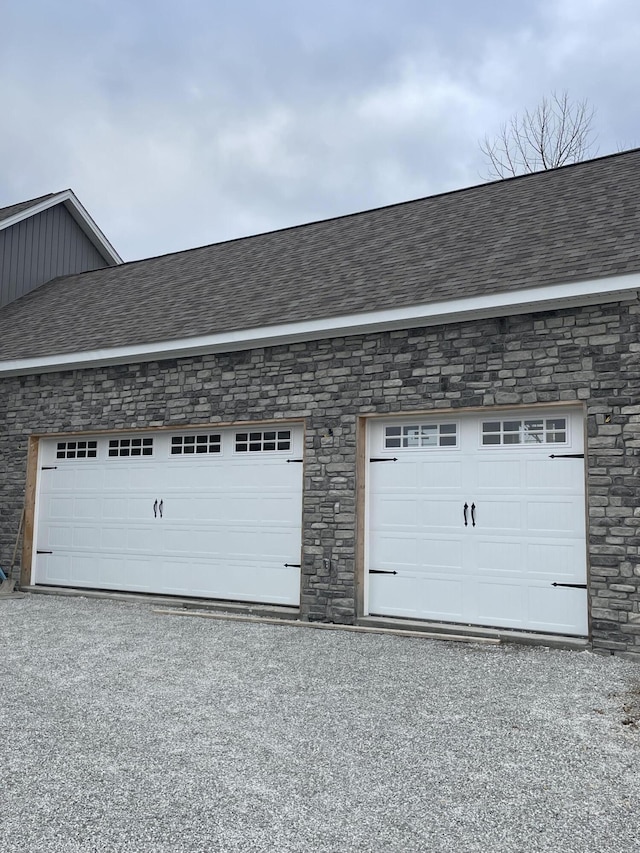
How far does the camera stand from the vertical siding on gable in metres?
12.5

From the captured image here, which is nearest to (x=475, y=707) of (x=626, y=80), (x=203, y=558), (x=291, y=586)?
(x=291, y=586)

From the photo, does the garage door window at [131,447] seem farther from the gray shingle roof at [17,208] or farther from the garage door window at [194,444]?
the gray shingle roof at [17,208]

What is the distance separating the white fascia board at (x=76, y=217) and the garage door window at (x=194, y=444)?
6.50m

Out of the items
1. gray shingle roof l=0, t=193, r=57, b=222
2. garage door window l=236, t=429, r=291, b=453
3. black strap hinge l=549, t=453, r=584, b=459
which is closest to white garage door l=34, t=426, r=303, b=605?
garage door window l=236, t=429, r=291, b=453

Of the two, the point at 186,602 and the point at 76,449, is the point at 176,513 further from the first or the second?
the point at 76,449

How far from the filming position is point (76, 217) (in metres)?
14.1

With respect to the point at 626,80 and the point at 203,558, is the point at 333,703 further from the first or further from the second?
the point at 626,80

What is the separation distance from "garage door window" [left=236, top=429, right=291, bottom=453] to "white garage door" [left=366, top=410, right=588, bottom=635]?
3.63 feet

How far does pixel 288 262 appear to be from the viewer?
963cm

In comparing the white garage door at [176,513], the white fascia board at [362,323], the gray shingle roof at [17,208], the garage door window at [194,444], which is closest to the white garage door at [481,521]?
the white fascia board at [362,323]

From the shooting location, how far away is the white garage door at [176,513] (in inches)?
306

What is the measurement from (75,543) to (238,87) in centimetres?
1488

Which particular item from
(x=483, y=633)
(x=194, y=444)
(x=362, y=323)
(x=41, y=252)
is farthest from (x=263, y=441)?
(x=41, y=252)

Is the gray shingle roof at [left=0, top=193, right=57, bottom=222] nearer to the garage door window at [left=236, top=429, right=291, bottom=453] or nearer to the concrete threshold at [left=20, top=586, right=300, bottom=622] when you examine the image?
the concrete threshold at [left=20, top=586, right=300, bottom=622]
